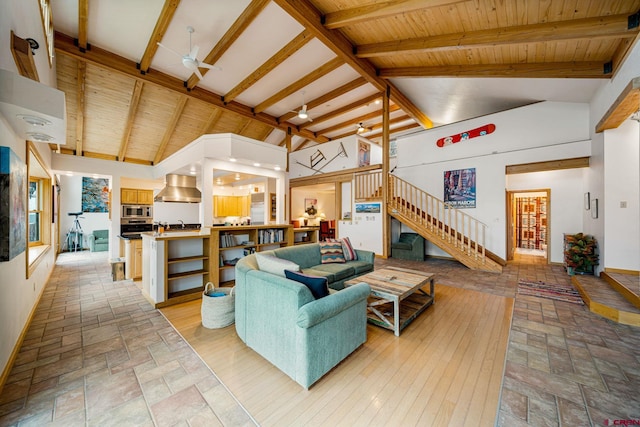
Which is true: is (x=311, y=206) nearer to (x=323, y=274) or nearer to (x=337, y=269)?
(x=337, y=269)

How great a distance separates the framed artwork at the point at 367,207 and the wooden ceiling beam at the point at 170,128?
5877mm

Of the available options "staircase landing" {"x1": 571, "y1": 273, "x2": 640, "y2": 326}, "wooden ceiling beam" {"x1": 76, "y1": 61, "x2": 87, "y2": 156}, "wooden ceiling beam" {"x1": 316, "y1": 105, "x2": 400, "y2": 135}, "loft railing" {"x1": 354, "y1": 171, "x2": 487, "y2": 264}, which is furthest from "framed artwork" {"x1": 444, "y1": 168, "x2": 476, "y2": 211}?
"wooden ceiling beam" {"x1": 76, "y1": 61, "x2": 87, "y2": 156}

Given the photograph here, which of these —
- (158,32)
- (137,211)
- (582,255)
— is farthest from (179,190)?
(582,255)

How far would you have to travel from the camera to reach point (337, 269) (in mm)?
3850

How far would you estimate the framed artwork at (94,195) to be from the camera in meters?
9.29

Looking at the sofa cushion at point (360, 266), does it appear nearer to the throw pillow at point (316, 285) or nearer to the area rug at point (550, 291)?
the throw pillow at point (316, 285)

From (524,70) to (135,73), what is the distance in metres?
7.98

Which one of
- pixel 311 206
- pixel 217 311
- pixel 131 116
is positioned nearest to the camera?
pixel 217 311

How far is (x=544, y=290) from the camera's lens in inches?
166

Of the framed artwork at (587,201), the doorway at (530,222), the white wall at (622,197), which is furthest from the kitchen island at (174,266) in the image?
the doorway at (530,222)

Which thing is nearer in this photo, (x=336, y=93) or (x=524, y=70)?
(x=524, y=70)

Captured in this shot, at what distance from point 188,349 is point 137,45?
5749mm

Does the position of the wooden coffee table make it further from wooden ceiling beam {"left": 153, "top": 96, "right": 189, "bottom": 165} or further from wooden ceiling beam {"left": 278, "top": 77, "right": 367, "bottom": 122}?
wooden ceiling beam {"left": 153, "top": 96, "right": 189, "bottom": 165}

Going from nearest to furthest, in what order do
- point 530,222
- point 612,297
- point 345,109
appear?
point 612,297 < point 345,109 < point 530,222
